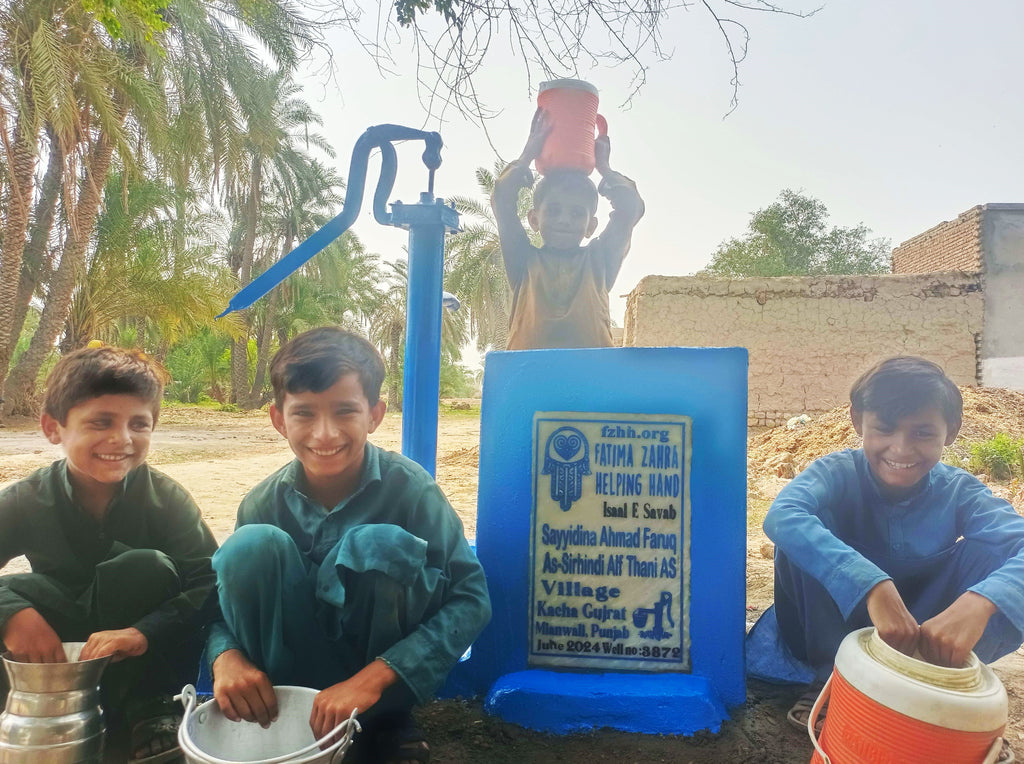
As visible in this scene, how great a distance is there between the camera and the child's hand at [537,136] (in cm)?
241

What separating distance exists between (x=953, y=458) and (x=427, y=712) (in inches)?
217

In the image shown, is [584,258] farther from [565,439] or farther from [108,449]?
[108,449]

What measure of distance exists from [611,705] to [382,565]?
2.39ft

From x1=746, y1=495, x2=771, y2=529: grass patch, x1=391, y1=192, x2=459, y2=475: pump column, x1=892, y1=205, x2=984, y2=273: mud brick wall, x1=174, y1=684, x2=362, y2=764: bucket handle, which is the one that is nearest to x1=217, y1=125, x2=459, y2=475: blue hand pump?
x1=391, y1=192, x2=459, y2=475: pump column

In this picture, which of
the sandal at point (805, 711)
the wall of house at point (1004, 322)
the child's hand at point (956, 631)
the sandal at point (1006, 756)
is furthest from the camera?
the wall of house at point (1004, 322)

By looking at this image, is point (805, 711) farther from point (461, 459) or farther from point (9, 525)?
point (461, 459)

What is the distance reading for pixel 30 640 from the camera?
1.47 m

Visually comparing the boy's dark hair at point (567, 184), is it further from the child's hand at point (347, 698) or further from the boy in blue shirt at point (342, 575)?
the child's hand at point (347, 698)

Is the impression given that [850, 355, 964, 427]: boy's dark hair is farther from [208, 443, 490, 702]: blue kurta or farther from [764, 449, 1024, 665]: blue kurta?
[208, 443, 490, 702]: blue kurta

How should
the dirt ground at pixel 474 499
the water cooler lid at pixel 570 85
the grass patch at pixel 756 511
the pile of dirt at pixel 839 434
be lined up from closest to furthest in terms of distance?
the dirt ground at pixel 474 499 → the water cooler lid at pixel 570 85 → the grass patch at pixel 756 511 → the pile of dirt at pixel 839 434

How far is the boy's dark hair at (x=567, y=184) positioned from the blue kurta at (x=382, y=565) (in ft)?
4.08

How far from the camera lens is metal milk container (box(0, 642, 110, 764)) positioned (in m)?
1.37

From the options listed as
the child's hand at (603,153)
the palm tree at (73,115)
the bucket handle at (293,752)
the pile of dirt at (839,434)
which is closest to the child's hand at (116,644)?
the bucket handle at (293,752)

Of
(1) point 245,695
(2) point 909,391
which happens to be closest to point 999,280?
(2) point 909,391
